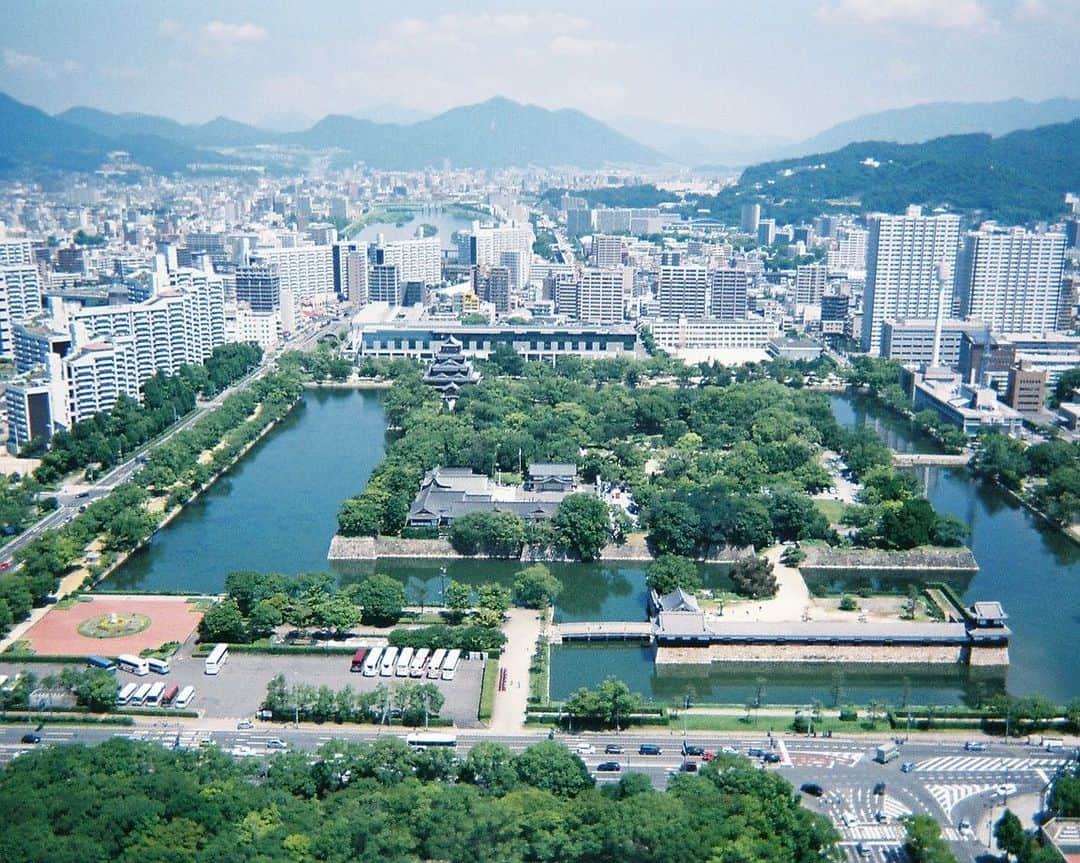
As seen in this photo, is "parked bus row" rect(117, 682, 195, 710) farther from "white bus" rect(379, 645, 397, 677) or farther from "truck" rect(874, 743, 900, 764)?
"truck" rect(874, 743, 900, 764)

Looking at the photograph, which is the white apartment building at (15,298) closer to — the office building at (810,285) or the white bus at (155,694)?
the white bus at (155,694)

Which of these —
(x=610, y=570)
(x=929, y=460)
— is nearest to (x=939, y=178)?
(x=929, y=460)

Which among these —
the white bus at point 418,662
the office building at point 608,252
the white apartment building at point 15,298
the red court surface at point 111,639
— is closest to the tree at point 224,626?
the red court surface at point 111,639

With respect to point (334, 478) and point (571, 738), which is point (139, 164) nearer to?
point (334, 478)

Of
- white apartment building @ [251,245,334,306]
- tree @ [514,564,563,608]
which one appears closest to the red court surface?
tree @ [514,564,563,608]

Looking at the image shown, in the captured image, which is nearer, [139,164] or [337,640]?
[337,640]

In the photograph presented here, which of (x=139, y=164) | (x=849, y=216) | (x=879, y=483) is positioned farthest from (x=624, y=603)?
(x=139, y=164)

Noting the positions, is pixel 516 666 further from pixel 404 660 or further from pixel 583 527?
pixel 583 527
